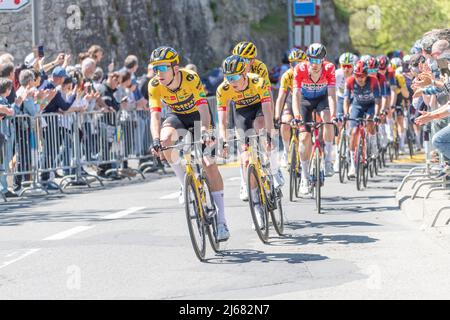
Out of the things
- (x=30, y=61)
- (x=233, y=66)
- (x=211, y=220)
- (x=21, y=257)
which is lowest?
(x=21, y=257)

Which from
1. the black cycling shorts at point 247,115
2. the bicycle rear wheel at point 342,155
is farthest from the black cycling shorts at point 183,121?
the bicycle rear wheel at point 342,155

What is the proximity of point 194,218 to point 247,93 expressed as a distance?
326cm

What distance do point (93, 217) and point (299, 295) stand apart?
6.27m

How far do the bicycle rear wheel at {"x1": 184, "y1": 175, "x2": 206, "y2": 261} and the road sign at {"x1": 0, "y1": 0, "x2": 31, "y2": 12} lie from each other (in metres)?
11.2

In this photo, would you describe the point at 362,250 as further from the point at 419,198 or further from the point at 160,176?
the point at 160,176

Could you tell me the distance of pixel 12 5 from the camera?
21.3m

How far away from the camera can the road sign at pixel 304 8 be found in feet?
122

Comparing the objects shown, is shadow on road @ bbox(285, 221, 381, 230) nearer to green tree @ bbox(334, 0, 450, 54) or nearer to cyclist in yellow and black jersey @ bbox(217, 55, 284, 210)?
cyclist in yellow and black jersey @ bbox(217, 55, 284, 210)

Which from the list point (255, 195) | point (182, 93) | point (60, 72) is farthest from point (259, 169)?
point (60, 72)

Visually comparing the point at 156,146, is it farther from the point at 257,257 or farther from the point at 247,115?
the point at 247,115

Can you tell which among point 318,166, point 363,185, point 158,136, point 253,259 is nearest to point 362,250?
point 253,259

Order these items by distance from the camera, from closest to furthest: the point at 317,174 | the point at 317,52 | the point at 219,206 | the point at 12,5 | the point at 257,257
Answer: the point at 257,257 → the point at 219,206 → the point at 317,174 → the point at 317,52 → the point at 12,5

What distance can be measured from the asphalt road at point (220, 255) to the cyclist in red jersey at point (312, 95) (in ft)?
2.03

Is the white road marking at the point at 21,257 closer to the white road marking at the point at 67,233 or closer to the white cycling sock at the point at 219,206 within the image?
the white road marking at the point at 67,233
